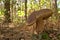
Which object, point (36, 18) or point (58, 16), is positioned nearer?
point (36, 18)

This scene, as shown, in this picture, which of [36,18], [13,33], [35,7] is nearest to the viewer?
[36,18]

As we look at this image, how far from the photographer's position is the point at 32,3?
33.3ft

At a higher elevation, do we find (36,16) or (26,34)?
(36,16)

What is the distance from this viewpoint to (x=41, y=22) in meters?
6.00

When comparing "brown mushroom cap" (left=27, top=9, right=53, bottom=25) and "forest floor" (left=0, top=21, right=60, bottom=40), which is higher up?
"brown mushroom cap" (left=27, top=9, right=53, bottom=25)

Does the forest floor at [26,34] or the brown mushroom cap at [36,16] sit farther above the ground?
the brown mushroom cap at [36,16]

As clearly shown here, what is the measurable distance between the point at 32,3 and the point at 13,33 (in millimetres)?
4294

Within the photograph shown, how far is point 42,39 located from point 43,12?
100 cm

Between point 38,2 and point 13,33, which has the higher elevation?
point 38,2

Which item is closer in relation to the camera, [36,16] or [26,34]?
[36,16]

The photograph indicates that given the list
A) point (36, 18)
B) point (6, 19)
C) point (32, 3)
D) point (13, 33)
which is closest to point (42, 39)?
point (36, 18)

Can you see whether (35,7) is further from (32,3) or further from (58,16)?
(58,16)

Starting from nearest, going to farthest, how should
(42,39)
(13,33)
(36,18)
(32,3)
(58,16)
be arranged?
(42,39) → (36,18) → (13,33) → (58,16) → (32,3)

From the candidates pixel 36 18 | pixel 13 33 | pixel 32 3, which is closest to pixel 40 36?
pixel 36 18
